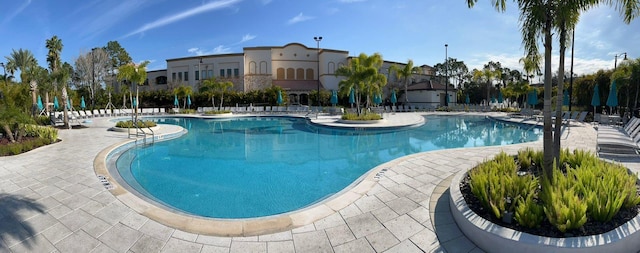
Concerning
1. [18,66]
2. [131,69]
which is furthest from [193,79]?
[131,69]

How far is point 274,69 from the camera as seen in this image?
41281mm

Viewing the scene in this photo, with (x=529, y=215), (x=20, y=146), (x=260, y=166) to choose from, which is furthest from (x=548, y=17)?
(x=20, y=146)

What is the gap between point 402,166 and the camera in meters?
6.70

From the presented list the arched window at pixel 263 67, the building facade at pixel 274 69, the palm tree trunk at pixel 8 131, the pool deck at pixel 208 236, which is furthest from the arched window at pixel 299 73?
the pool deck at pixel 208 236

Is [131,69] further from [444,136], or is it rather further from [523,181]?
[523,181]

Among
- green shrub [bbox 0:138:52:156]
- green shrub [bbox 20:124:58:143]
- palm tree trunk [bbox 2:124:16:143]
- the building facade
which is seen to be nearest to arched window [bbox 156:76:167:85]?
the building facade

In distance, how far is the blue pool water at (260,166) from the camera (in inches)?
235

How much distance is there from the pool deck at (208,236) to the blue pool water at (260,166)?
1.33 metres

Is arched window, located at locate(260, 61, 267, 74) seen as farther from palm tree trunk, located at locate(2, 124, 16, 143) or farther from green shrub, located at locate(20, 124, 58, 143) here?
palm tree trunk, located at locate(2, 124, 16, 143)

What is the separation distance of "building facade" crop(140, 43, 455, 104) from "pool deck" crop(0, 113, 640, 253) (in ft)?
111

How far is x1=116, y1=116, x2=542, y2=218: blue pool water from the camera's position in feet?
19.6

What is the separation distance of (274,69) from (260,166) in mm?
34196

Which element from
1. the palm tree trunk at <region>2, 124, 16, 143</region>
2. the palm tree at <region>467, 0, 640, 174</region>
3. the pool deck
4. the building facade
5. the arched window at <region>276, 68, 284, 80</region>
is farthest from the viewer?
the arched window at <region>276, 68, 284, 80</region>

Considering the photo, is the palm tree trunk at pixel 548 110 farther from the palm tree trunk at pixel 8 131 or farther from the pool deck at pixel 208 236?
the palm tree trunk at pixel 8 131
